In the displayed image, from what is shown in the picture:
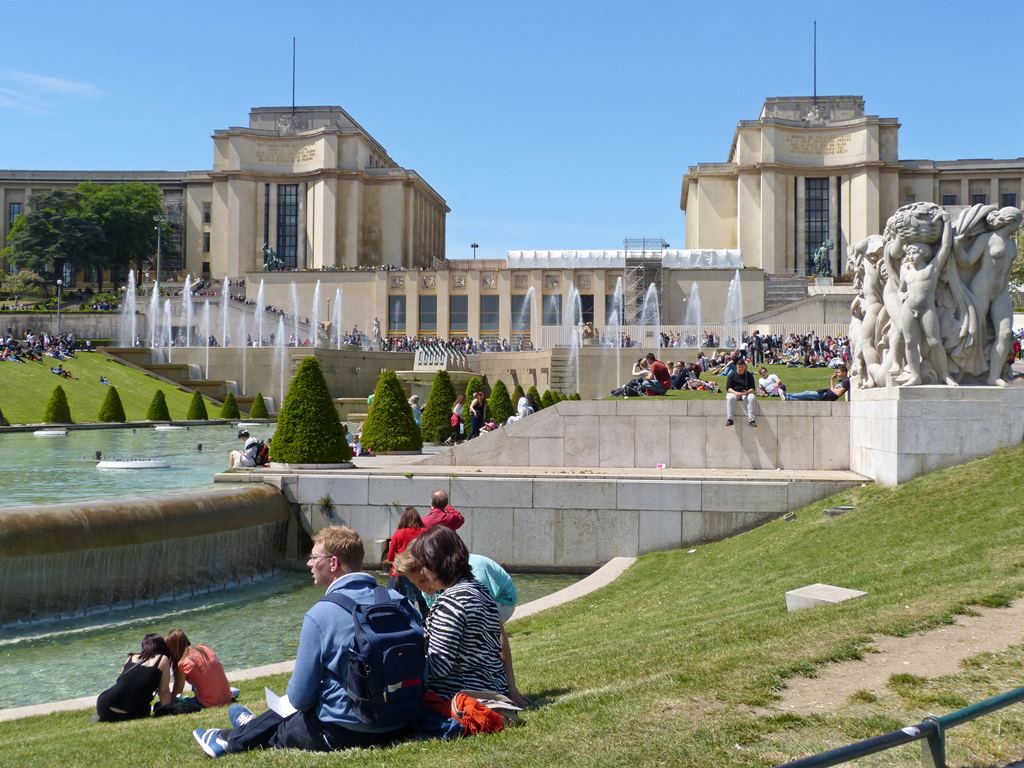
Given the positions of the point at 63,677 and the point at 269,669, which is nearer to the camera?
the point at 269,669

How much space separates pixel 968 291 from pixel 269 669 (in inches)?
395

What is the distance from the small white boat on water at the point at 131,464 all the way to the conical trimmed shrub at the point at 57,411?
1444 cm

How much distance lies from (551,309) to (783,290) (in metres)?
16.4

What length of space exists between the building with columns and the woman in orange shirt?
260 ft

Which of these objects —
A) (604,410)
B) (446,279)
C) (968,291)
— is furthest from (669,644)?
(446,279)

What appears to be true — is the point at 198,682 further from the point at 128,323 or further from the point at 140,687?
the point at 128,323

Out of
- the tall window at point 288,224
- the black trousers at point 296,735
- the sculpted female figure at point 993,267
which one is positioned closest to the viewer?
the black trousers at point 296,735

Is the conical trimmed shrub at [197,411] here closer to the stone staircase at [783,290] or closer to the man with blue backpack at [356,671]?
the man with blue backpack at [356,671]

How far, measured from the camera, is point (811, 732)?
431 cm

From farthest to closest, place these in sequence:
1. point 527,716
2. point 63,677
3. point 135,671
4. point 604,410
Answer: point 604,410 → point 63,677 → point 135,671 → point 527,716

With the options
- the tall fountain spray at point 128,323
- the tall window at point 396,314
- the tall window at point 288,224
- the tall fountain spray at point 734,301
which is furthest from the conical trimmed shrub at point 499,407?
the tall window at point 288,224

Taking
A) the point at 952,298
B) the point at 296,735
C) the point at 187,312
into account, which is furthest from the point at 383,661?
the point at 187,312

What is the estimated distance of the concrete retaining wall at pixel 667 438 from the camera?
1653 centimetres

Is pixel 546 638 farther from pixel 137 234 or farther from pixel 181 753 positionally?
pixel 137 234
